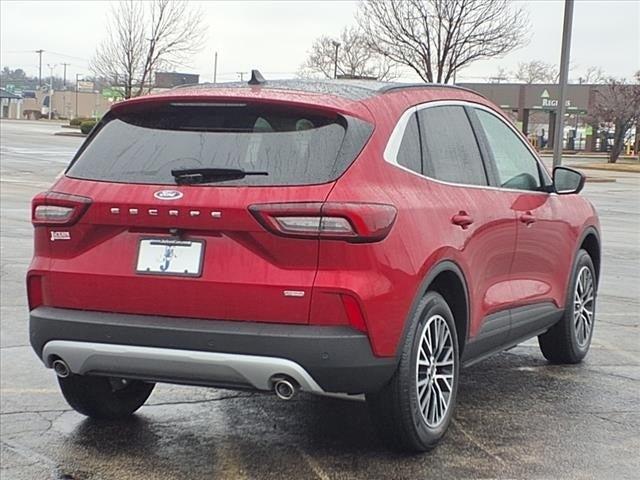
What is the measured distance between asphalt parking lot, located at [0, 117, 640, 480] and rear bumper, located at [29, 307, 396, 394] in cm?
50

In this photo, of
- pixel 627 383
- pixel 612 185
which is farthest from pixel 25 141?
pixel 627 383

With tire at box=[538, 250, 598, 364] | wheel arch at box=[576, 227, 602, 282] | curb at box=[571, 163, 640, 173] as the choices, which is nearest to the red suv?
tire at box=[538, 250, 598, 364]

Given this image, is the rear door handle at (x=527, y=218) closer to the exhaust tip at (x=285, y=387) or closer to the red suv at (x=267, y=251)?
Result: the red suv at (x=267, y=251)

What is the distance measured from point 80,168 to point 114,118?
0.32 meters

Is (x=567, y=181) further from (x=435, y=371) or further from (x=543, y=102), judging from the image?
(x=543, y=102)

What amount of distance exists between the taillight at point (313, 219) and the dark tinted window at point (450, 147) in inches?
32.6

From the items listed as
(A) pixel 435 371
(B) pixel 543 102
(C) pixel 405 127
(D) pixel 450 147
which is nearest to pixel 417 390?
(A) pixel 435 371

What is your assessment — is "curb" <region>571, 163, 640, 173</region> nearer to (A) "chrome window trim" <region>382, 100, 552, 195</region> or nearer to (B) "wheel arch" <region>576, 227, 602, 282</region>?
(B) "wheel arch" <region>576, 227, 602, 282</region>

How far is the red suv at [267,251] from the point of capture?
13.3ft

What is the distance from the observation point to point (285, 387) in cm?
413

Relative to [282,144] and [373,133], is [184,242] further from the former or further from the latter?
[373,133]

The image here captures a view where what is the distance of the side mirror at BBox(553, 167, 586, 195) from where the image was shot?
20.5 ft

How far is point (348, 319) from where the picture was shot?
4062 mm

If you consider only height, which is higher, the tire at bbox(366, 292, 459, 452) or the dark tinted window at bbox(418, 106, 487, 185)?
the dark tinted window at bbox(418, 106, 487, 185)
